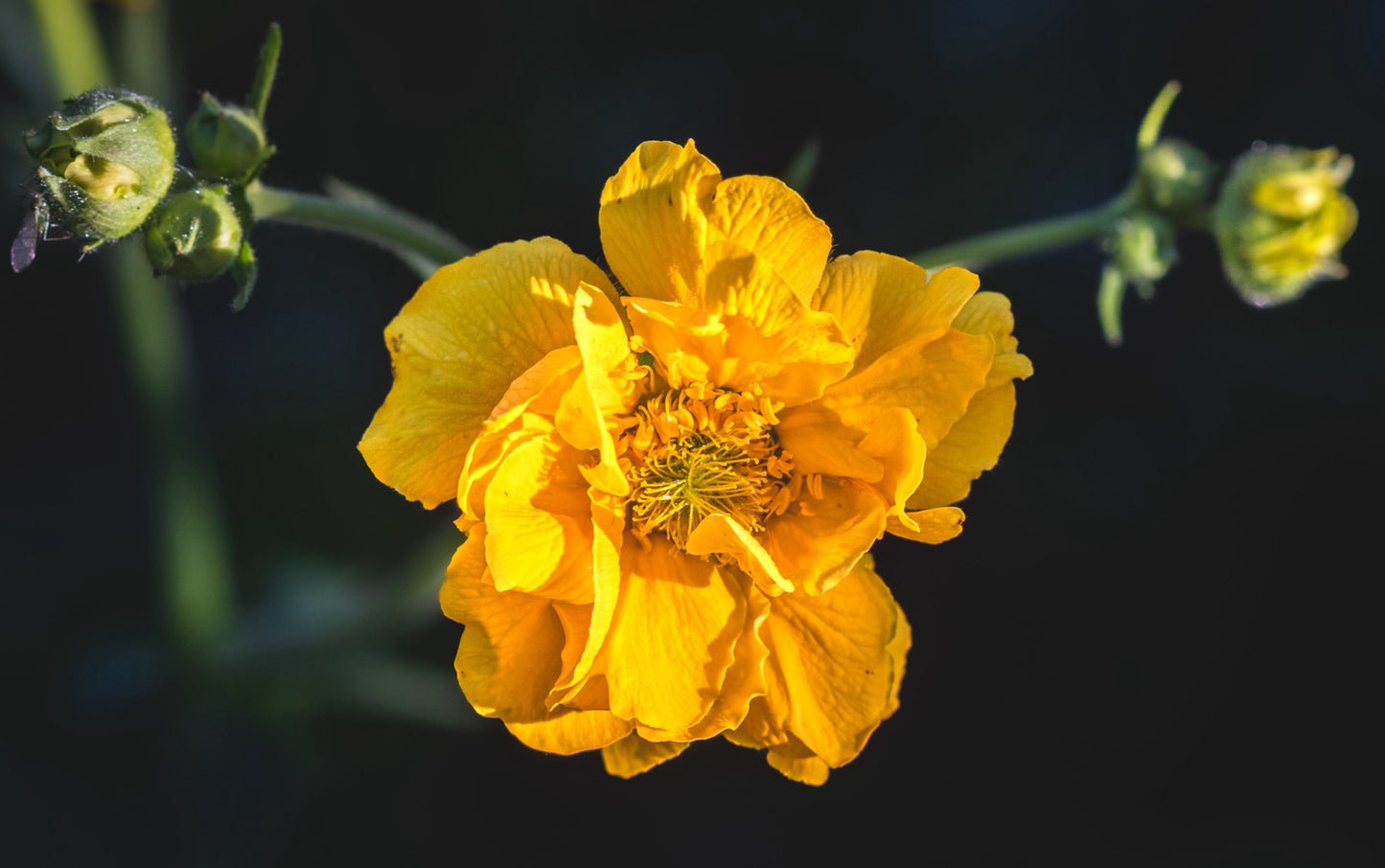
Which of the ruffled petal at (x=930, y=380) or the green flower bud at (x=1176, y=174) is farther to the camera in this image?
the green flower bud at (x=1176, y=174)

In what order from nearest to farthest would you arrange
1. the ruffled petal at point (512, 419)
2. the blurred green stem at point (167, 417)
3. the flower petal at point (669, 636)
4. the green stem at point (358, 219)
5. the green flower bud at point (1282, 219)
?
the ruffled petal at point (512, 419)
the flower petal at point (669, 636)
the green stem at point (358, 219)
the green flower bud at point (1282, 219)
the blurred green stem at point (167, 417)

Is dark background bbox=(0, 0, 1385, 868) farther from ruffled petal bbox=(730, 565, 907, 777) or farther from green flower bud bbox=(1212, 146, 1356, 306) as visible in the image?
ruffled petal bbox=(730, 565, 907, 777)

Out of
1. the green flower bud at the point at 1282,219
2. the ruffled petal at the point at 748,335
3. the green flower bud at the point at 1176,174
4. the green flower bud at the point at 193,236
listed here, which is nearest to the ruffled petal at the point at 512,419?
the ruffled petal at the point at 748,335

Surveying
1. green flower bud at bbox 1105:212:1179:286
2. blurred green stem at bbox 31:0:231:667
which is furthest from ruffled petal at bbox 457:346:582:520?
blurred green stem at bbox 31:0:231:667

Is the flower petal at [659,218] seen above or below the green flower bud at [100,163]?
below

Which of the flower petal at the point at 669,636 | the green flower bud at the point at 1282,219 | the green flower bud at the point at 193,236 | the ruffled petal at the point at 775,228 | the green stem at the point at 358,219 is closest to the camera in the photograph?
the ruffled petal at the point at 775,228

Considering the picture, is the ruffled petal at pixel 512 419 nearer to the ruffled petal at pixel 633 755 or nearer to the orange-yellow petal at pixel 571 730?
the orange-yellow petal at pixel 571 730
